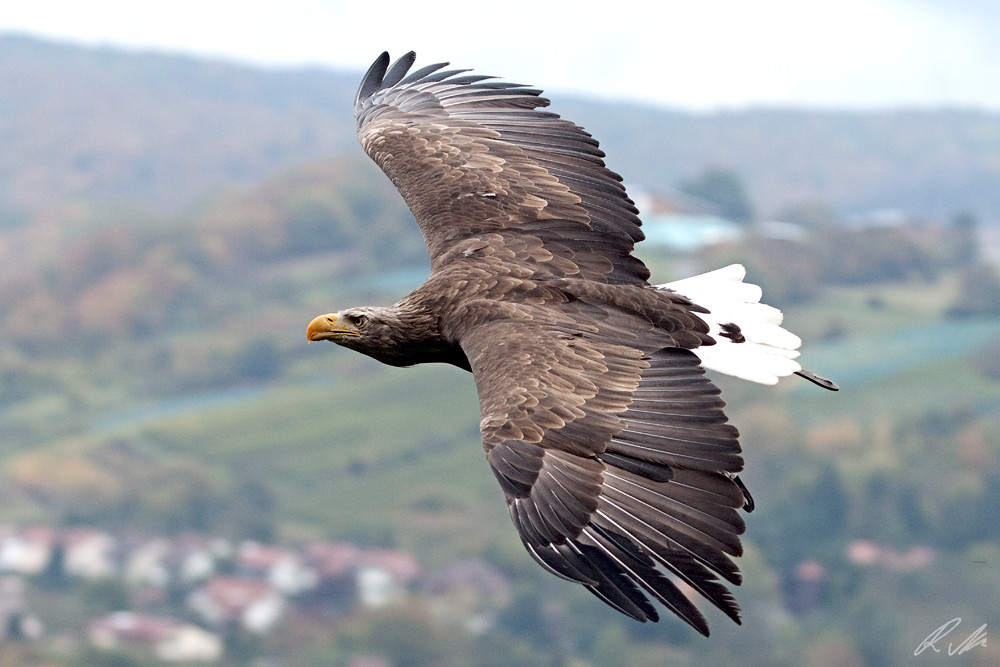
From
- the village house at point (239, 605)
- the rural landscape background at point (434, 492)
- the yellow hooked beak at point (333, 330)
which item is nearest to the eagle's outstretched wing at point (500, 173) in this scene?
the yellow hooked beak at point (333, 330)

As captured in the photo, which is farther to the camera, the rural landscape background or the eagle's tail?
the rural landscape background

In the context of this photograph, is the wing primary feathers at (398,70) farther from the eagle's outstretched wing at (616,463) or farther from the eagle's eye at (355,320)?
the eagle's outstretched wing at (616,463)

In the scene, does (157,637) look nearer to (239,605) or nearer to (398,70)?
(239,605)

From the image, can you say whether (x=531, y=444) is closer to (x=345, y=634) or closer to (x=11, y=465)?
(x=345, y=634)

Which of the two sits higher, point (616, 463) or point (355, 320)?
point (355, 320)

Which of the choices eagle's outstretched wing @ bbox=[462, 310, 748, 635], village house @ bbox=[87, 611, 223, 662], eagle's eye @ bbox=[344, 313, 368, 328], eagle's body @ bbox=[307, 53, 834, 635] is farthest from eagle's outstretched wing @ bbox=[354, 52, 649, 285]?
village house @ bbox=[87, 611, 223, 662]

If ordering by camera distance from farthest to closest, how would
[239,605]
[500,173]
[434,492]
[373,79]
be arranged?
[434,492] < [239,605] < [373,79] < [500,173]

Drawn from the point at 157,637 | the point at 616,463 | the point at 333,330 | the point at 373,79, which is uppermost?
the point at 157,637

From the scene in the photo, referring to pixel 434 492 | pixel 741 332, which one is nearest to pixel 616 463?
pixel 741 332

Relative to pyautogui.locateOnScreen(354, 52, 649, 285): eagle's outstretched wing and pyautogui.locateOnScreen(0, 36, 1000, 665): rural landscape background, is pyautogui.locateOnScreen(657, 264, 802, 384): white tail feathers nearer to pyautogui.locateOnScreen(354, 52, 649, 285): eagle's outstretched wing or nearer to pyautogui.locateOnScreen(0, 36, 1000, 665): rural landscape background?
pyautogui.locateOnScreen(354, 52, 649, 285): eagle's outstretched wing
